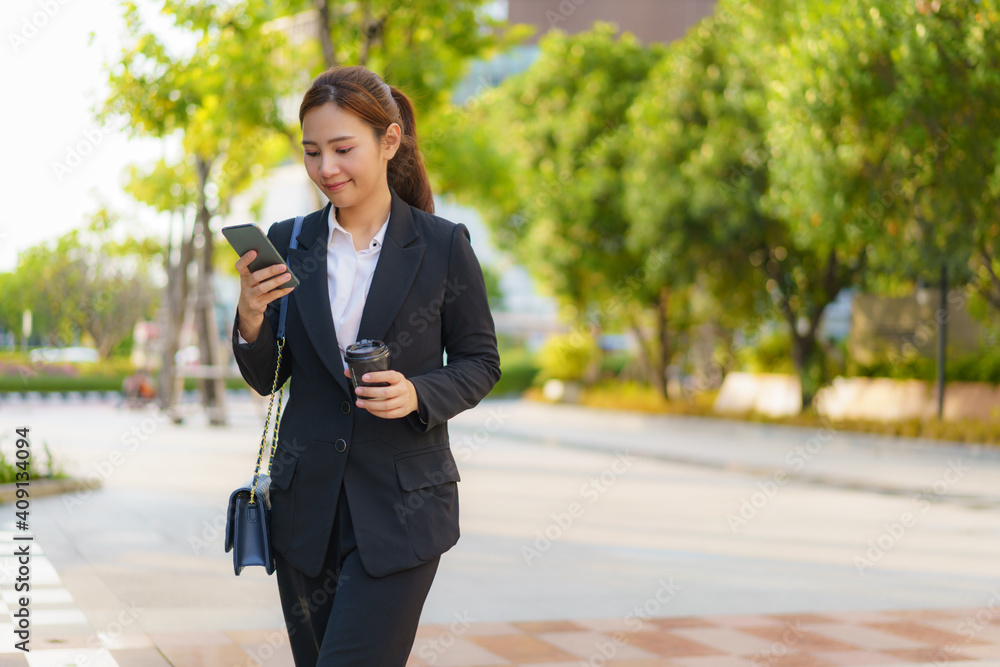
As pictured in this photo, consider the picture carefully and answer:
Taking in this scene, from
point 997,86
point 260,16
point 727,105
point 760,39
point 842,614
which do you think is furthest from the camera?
point 727,105

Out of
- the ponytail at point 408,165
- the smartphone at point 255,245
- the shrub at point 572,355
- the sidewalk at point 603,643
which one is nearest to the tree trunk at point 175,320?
the shrub at point 572,355

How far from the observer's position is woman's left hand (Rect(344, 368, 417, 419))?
7.66 feet

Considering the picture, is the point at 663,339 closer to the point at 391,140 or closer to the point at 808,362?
the point at 808,362

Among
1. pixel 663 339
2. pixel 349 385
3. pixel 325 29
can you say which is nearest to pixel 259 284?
pixel 349 385

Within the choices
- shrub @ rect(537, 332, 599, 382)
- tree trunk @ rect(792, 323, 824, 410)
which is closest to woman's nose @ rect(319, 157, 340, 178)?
tree trunk @ rect(792, 323, 824, 410)

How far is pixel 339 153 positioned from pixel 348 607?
99 centimetres

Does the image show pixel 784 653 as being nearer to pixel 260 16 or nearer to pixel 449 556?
pixel 449 556

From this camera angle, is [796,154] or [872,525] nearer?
[872,525]

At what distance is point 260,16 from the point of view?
52.6ft

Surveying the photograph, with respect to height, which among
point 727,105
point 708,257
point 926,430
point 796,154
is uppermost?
point 727,105

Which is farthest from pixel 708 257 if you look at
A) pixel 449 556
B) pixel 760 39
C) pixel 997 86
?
pixel 449 556

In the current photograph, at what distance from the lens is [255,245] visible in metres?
2.41

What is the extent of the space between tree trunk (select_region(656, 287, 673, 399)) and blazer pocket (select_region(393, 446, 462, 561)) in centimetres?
2573

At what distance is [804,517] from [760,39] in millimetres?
11479
